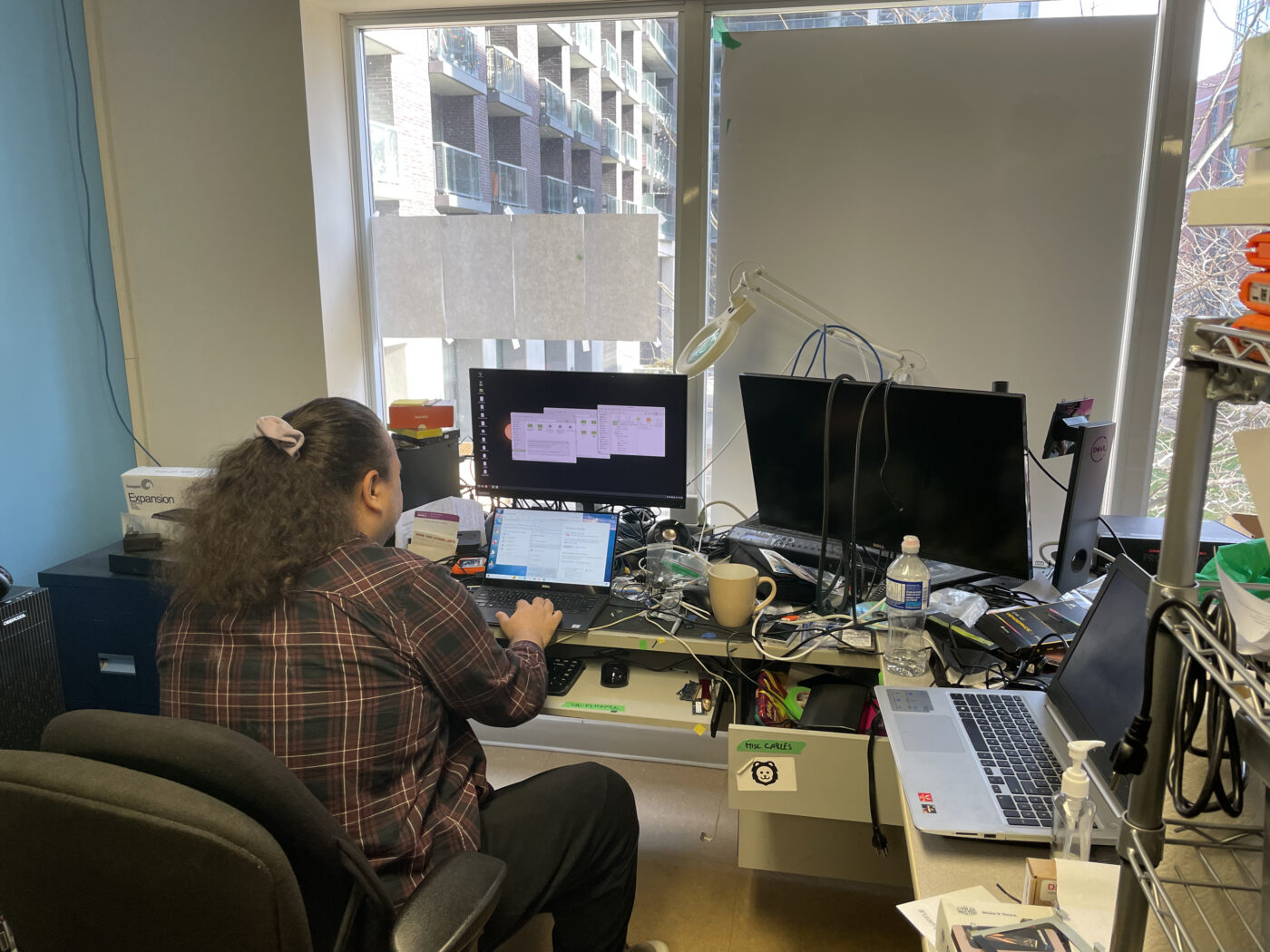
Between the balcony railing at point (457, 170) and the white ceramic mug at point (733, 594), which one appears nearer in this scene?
the white ceramic mug at point (733, 594)

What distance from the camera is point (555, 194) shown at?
2.41m

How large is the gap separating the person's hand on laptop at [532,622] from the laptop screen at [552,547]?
170 millimetres

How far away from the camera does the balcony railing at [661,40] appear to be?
228 centimetres

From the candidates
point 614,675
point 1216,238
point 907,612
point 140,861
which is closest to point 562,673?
point 614,675

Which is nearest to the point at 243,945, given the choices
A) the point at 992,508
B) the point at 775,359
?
the point at 992,508

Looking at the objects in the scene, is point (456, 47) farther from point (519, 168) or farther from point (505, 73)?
point (519, 168)

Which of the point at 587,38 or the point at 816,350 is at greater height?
the point at 587,38

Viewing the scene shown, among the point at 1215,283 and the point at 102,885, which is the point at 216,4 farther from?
the point at 1215,283

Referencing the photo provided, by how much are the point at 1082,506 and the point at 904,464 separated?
0.39 metres

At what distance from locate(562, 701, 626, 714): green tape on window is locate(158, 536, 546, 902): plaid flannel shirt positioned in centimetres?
32

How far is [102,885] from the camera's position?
2.96 ft

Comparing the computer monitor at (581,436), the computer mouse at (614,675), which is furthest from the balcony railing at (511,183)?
the computer mouse at (614,675)

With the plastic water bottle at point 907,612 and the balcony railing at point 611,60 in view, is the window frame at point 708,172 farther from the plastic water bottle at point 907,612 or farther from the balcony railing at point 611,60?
the plastic water bottle at point 907,612

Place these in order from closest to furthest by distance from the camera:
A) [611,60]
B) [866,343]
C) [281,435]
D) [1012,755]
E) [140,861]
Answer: [140,861] → [1012,755] → [281,435] → [866,343] → [611,60]
